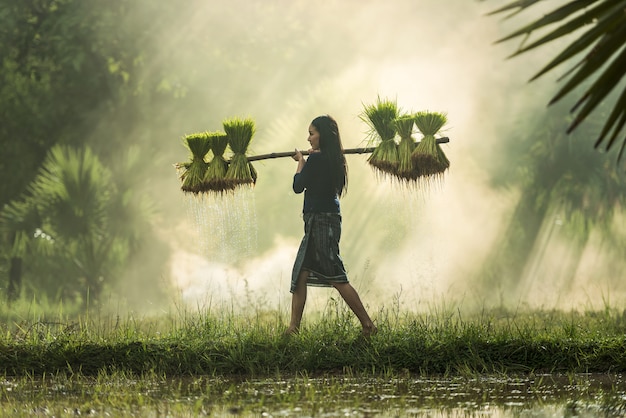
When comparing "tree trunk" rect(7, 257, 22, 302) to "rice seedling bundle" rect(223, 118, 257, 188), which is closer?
"rice seedling bundle" rect(223, 118, 257, 188)

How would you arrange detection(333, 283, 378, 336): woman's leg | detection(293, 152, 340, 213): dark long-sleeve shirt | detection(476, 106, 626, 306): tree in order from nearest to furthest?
detection(333, 283, 378, 336): woman's leg, detection(293, 152, 340, 213): dark long-sleeve shirt, detection(476, 106, 626, 306): tree

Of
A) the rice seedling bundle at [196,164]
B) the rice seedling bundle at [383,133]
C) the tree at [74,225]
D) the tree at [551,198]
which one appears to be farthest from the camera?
the tree at [551,198]

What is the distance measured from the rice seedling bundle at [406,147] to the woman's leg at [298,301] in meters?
1.36

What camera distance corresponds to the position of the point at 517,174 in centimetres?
2320

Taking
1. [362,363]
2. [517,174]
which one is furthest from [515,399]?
[517,174]

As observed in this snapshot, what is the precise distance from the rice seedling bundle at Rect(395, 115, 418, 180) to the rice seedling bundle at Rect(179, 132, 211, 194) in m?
1.96

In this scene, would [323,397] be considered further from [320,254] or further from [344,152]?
[344,152]

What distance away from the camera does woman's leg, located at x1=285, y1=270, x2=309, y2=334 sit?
380 inches

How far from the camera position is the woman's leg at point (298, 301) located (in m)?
9.65

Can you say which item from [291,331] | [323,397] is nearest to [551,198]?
[291,331]

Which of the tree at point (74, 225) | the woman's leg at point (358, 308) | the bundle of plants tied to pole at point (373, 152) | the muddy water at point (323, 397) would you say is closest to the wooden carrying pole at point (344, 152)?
the bundle of plants tied to pole at point (373, 152)

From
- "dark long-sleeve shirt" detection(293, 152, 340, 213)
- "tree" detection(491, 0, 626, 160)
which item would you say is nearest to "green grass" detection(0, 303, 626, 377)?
"dark long-sleeve shirt" detection(293, 152, 340, 213)

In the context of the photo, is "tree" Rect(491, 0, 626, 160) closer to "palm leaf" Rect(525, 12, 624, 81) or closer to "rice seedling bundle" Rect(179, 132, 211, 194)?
"palm leaf" Rect(525, 12, 624, 81)

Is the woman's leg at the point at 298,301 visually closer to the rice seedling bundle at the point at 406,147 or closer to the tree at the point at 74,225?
the rice seedling bundle at the point at 406,147
